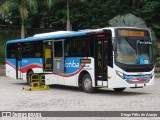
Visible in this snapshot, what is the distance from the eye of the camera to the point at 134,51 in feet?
64.3

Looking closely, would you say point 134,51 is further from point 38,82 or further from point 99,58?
point 38,82

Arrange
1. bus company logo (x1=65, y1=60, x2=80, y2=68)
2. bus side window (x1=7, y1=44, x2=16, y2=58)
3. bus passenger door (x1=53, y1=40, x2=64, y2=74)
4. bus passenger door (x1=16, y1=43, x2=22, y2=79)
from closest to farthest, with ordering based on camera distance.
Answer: bus company logo (x1=65, y1=60, x2=80, y2=68) < bus passenger door (x1=53, y1=40, x2=64, y2=74) < bus passenger door (x1=16, y1=43, x2=22, y2=79) < bus side window (x1=7, y1=44, x2=16, y2=58)

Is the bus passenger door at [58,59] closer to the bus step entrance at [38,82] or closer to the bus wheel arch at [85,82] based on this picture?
the bus step entrance at [38,82]

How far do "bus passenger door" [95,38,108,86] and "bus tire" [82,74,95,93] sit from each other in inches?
27.1

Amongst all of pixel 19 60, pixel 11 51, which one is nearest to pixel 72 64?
pixel 19 60

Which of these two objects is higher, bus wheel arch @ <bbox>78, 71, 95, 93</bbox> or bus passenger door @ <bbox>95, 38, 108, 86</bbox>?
bus passenger door @ <bbox>95, 38, 108, 86</bbox>

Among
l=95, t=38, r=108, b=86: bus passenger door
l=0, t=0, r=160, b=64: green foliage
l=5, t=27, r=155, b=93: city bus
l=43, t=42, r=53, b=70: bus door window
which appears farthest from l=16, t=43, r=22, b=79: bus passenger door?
l=0, t=0, r=160, b=64: green foliage

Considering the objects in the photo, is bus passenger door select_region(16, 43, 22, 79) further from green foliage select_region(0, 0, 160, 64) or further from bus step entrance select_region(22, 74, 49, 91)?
green foliage select_region(0, 0, 160, 64)

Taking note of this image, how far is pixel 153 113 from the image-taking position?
1327cm

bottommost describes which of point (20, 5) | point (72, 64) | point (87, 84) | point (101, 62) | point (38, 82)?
point (38, 82)

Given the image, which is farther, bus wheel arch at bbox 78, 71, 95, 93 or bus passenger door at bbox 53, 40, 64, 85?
bus passenger door at bbox 53, 40, 64, 85

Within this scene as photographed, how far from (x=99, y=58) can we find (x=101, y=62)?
0.24 meters

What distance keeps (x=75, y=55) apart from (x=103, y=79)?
9.08ft

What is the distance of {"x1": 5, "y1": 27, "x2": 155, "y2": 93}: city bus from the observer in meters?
19.3
